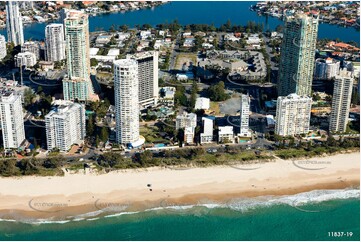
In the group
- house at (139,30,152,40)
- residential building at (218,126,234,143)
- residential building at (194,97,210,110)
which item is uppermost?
house at (139,30,152,40)

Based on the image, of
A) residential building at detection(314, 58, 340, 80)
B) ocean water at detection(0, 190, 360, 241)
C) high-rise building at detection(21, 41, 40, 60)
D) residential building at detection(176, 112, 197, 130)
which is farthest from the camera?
high-rise building at detection(21, 41, 40, 60)

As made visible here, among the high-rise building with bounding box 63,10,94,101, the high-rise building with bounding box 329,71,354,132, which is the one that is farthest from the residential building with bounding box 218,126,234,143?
the high-rise building with bounding box 63,10,94,101

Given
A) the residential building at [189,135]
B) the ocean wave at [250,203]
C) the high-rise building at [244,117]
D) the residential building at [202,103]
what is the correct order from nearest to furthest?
1. the ocean wave at [250,203]
2. the residential building at [189,135]
3. the high-rise building at [244,117]
4. the residential building at [202,103]

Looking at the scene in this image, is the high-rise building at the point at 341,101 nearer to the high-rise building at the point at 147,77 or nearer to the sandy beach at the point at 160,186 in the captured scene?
the sandy beach at the point at 160,186

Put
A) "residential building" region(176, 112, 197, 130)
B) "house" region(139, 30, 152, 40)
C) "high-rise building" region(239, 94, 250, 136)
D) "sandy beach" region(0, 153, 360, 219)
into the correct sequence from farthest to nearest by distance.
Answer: "house" region(139, 30, 152, 40)
"residential building" region(176, 112, 197, 130)
"high-rise building" region(239, 94, 250, 136)
"sandy beach" region(0, 153, 360, 219)

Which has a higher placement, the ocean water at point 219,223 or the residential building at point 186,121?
the residential building at point 186,121

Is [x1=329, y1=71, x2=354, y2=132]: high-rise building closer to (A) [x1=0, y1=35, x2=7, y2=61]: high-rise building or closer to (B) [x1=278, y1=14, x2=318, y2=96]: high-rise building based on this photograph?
(B) [x1=278, y1=14, x2=318, y2=96]: high-rise building

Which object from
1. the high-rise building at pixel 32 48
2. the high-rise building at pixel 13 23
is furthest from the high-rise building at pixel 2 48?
the high-rise building at pixel 13 23
